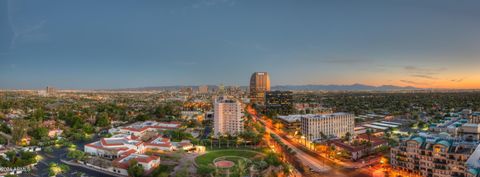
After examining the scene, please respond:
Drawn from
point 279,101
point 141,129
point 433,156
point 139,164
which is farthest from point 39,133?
point 279,101

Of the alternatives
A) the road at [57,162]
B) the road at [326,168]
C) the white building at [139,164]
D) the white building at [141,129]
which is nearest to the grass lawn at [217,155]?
the white building at [139,164]

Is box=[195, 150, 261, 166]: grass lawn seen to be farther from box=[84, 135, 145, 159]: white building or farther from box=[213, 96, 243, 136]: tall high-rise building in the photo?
box=[213, 96, 243, 136]: tall high-rise building

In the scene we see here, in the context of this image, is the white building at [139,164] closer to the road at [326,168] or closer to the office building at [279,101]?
the road at [326,168]

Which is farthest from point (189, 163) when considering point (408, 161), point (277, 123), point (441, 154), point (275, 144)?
point (277, 123)

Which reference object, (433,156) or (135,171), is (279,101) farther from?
(135,171)

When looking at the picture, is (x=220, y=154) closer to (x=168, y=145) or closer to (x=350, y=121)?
(x=168, y=145)

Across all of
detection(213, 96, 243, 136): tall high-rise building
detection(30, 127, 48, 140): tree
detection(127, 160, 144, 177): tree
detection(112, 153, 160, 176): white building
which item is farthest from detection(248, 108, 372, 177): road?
detection(30, 127, 48, 140): tree
